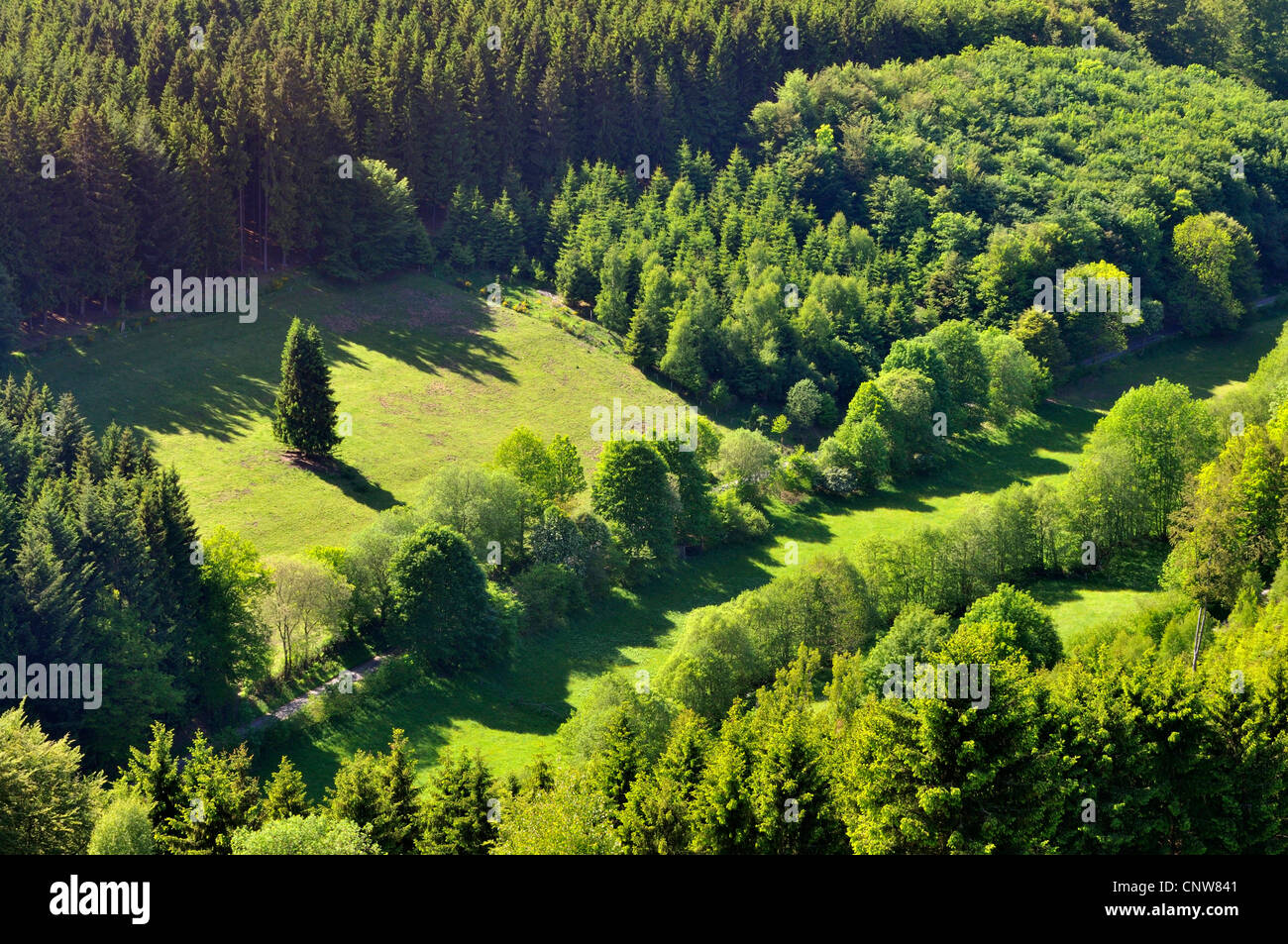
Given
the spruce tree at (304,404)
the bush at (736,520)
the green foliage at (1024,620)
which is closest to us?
the green foliage at (1024,620)

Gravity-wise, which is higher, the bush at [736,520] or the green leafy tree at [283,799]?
the bush at [736,520]

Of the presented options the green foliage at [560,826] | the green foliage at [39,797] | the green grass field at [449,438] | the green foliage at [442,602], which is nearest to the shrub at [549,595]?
the green grass field at [449,438]

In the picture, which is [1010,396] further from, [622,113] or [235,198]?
[235,198]

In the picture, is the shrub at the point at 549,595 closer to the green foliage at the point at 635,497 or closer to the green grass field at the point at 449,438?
the green grass field at the point at 449,438

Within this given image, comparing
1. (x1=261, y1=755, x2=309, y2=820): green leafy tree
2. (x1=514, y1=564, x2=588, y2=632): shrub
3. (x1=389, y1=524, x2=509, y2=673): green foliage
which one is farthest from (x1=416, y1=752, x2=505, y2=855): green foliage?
(x1=514, y1=564, x2=588, y2=632): shrub

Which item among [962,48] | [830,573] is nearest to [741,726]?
[830,573]
